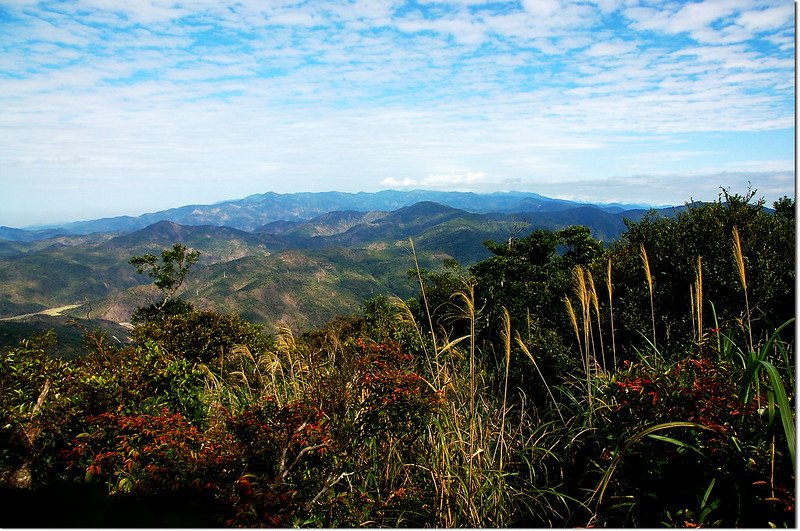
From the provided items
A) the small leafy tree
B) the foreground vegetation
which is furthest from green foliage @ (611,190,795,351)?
the small leafy tree

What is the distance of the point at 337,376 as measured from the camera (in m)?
3.35

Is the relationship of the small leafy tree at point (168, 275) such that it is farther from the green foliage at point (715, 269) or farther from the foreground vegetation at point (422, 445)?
the green foliage at point (715, 269)

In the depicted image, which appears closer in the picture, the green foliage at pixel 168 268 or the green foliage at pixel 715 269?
the green foliage at pixel 715 269

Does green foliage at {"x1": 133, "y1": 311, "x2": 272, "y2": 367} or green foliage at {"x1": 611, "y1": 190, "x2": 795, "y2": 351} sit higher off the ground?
green foliage at {"x1": 611, "y1": 190, "x2": 795, "y2": 351}

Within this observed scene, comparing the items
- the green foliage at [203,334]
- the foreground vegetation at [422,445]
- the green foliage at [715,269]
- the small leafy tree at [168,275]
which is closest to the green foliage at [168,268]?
the small leafy tree at [168,275]

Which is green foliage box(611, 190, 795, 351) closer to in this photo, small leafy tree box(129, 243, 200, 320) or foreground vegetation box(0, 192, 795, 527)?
foreground vegetation box(0, 192, 795, 527)

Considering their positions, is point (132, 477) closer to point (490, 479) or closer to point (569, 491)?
point (490, 479)

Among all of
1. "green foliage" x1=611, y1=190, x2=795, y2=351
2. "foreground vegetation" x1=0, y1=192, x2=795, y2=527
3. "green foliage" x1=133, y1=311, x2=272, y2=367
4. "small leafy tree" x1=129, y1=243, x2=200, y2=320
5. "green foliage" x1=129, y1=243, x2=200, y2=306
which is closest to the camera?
"foreground vegetation" x1=0, y1=192, x2=795, y2=527

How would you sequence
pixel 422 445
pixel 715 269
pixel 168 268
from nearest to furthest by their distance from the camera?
pixel 422 445, pixel 715 269, pixel 168 268

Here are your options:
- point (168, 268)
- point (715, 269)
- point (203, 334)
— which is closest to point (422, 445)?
point (715, 269)

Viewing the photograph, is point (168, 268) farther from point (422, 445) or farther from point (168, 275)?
point (422, 445)

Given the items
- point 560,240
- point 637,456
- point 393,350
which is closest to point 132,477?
point 393,350

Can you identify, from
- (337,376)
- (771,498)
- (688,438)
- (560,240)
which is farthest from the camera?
(560,240)

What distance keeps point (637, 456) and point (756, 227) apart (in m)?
7.27
